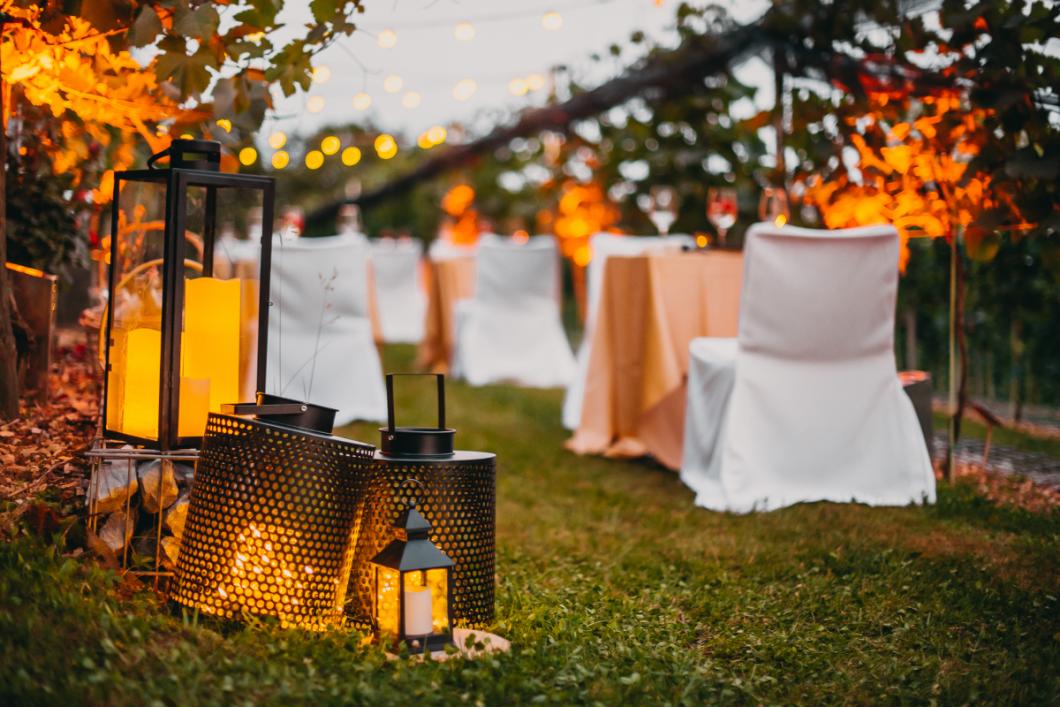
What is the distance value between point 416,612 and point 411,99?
7.32m

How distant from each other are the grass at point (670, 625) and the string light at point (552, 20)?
14.2ft

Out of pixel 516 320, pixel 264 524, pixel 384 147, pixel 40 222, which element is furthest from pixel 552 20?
pixel 264 524

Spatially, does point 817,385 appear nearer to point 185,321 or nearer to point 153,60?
point 185,321

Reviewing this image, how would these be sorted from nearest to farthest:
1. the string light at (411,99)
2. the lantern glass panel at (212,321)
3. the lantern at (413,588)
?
the lantern at (413,588) → the lantern glass panel at (212,321) → the string light at (411,99)

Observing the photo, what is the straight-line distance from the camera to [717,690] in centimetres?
198

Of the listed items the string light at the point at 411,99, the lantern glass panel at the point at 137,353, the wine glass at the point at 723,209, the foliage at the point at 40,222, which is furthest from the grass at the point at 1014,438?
the string light at the point at 411,99

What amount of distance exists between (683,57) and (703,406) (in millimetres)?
3443

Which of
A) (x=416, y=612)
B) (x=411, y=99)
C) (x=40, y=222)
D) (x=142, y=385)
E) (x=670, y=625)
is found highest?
(x=411, y=99)

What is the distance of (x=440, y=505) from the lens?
2146 millimetres

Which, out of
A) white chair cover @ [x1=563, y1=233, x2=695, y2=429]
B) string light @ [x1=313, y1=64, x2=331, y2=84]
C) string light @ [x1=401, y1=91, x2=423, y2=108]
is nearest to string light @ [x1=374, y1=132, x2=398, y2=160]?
string light @ [x1=313, y1=64, x2=331, y2=84]

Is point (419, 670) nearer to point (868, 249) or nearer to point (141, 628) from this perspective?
point (141, 628)

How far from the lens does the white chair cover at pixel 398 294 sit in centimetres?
1102

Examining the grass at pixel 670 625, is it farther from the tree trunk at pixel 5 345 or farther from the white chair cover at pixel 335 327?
the white chair cover at pixel 335 327

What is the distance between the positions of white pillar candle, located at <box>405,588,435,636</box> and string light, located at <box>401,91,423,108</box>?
7.25 m
